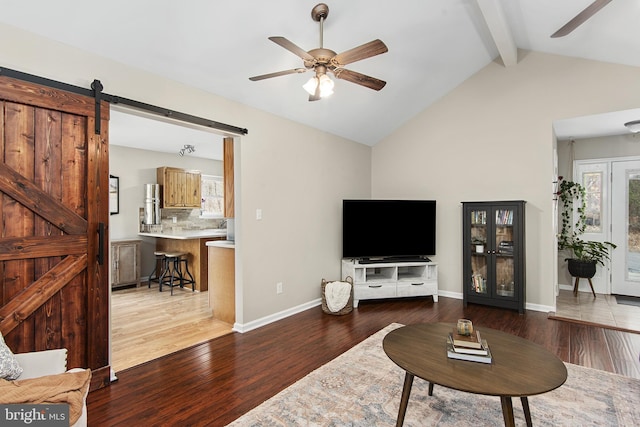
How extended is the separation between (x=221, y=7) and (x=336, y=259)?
11.3 ft

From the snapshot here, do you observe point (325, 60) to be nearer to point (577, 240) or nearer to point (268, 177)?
point (268, 177)

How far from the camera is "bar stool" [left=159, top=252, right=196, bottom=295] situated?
5.49 metres

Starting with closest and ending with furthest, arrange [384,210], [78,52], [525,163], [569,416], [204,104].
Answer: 1. [569,416]
2. [78,52]
3. [204,104]
4. [525,163]
5. [384,210]

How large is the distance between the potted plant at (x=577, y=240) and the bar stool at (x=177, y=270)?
5863 millimetres

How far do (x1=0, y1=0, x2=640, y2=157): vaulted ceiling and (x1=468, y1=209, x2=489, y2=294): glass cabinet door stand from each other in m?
1.89

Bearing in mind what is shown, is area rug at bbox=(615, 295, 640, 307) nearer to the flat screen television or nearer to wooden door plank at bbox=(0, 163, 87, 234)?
the flat screen television

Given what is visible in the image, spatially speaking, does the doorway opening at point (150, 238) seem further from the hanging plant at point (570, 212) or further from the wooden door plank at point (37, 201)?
the hanging plant at point (570, 212)

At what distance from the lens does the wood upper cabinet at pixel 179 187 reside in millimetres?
6375

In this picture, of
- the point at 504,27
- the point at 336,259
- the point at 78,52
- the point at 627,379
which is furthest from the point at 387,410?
the point at 504,27

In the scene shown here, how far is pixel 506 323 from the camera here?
12.8ft

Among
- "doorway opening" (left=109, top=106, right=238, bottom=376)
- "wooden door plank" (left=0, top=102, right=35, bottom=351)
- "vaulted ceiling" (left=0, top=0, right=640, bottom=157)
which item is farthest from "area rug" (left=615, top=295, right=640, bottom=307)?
"wooden door plank" (left=0, top=102, right=35, bottom=351)

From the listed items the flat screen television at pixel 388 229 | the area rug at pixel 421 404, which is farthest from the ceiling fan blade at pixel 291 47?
the flat screen television at pixel 388 229

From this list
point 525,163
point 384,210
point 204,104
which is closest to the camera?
point 204,104

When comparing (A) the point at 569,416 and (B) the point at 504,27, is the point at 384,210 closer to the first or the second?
(B) the point at 504,27
